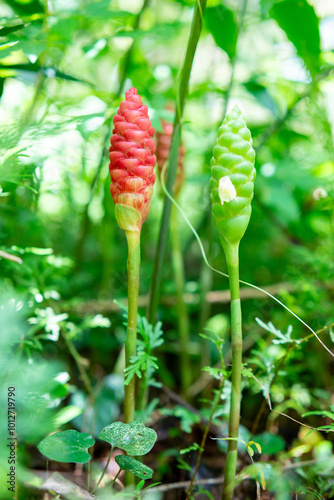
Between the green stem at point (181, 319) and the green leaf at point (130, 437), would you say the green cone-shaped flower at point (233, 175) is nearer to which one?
the green leaf at point (130, 437)

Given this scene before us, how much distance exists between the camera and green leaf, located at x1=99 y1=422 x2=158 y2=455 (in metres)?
0.56

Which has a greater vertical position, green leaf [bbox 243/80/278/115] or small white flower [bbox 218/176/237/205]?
green leaf [bbox 243/80/278/115]

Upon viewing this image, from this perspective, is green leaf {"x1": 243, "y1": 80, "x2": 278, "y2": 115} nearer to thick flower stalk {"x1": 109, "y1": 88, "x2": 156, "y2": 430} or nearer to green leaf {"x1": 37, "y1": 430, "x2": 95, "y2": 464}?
thick flower stalk {"x1": 109, "y1": 88, "x2": 156, "y2": 430}

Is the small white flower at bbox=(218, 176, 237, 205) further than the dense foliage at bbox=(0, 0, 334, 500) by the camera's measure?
No

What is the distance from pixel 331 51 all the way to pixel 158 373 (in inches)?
44.0

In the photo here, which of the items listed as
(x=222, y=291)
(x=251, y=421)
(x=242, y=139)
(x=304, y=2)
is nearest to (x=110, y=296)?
(x=222, y=291)

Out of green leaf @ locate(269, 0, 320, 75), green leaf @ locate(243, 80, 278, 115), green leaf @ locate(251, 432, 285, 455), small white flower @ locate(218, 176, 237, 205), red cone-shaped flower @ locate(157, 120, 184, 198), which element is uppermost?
green leaf @ locate(269, 0, 320, 75)

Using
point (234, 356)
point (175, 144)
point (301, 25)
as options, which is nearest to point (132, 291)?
point (234, 356)

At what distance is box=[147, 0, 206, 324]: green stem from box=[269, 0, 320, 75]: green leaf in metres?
0.32

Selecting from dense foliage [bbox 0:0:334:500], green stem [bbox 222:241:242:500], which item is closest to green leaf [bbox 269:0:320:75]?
dense foliage [bbox 0:0:334:500]

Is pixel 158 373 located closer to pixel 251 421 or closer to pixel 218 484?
pixel 251 421

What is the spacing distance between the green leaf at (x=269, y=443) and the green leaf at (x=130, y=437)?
1.29ft

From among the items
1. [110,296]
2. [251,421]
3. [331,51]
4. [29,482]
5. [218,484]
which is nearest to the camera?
[29,482]

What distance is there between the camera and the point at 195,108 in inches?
90.5
